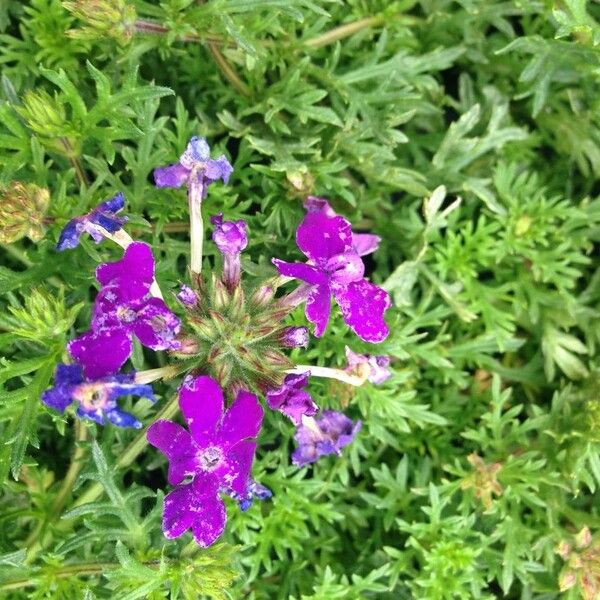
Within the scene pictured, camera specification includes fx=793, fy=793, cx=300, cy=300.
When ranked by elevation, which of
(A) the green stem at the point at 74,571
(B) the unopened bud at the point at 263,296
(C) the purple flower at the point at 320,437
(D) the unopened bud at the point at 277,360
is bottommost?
(A) the green stem at the point at 74,571

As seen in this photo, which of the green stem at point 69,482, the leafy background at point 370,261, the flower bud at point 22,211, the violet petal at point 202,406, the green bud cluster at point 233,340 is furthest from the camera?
the green stem at point 69,482

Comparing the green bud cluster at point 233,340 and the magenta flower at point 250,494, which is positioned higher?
the green bud cluster at point 233,340

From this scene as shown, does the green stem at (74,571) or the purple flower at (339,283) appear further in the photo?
the green stem at (74,571)

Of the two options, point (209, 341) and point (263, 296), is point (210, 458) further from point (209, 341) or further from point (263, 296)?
point (263, 296)

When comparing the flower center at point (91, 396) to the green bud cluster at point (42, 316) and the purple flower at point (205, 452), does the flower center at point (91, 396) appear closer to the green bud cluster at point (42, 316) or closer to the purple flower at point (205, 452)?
the purple flower at point (205, 452)

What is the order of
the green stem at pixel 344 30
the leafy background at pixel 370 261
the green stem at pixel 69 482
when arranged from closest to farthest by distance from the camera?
the leafy background at pixel 370 261 < the green stem at pixel 69 482 < the green stem at pixel 344 30

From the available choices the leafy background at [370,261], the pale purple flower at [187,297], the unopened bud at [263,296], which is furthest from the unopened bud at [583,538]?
the pale purple flower at [187,297]

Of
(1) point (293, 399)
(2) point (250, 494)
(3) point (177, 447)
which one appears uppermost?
(1) point (293, 399)

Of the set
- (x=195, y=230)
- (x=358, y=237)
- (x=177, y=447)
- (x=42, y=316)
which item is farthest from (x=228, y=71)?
(x=177, y=447)
